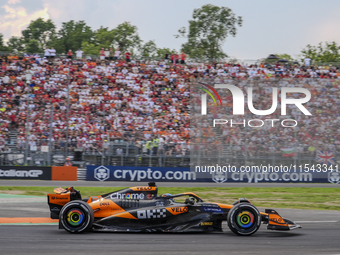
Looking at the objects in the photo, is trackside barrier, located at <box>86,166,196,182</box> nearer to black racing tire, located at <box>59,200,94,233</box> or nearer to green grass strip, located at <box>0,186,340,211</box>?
green grass strip, located at <box>0,186,340,211</box>

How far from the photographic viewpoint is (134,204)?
8.35 metres

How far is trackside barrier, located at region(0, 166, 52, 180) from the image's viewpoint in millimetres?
19984

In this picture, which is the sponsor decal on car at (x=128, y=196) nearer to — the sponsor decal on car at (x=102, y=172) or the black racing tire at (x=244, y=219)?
the black racing tire at (x=244, y=219)

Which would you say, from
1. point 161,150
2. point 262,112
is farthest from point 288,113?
point 161,150

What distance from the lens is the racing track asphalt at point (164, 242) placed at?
6715mm

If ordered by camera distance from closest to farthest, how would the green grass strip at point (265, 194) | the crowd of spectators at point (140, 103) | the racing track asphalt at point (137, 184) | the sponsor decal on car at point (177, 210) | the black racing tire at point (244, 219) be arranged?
the black racing tire at point (244, 219) < the sponsor decal on car at point (177, 210) < the green grass strip at point (265, 194) < the racing track asphalt at point (137, 184) < the crowd of spectators at point (140, 103)

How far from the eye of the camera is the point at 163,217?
8.04m

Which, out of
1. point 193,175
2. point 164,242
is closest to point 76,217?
point 164,242

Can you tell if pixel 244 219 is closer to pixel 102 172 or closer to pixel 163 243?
pixel 163 243

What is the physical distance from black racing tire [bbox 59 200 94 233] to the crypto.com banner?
12.7m

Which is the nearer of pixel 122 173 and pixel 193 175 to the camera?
pixel 122 173

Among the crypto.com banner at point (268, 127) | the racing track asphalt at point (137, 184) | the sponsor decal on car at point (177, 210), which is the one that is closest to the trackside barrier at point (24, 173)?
the racing track asphalt at point (137, 184)

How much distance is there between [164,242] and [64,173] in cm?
1358

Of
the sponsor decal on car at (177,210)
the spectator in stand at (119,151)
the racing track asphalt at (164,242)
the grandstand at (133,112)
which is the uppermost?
the grandstand at (133,112)
